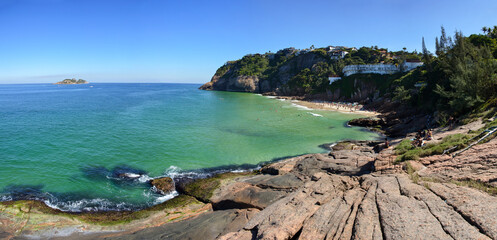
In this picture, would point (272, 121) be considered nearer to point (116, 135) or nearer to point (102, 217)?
point (116, 135)

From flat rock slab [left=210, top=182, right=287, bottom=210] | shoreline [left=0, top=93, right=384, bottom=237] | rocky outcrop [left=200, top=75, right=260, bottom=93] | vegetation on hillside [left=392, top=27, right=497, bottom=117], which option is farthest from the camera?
rocky outcrop [left=200, top=75, right=260, bottom=93]

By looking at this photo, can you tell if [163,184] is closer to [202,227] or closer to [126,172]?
[126,172]

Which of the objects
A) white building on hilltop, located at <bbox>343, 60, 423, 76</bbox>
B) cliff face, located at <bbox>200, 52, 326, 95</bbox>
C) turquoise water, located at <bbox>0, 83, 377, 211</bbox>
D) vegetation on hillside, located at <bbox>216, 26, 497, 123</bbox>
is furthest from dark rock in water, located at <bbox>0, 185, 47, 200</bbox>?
cliff face, located at <bbox>200, 52, 326, 95</bbox>

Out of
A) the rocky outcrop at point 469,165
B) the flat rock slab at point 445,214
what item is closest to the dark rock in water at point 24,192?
the flat rock slab at point 445,214

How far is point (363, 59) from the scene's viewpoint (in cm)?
10931

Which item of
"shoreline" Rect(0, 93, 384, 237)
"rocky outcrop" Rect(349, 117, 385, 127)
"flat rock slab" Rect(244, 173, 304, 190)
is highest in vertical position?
"rocky outcrop" Rect(349, 117, 385, 127)

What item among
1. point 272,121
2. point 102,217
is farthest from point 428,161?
point 272,121

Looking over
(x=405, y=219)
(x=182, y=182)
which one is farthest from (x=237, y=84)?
(x=405, y=219)

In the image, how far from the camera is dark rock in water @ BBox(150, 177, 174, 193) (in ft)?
66.5

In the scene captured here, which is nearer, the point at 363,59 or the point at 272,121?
the point at 272,121

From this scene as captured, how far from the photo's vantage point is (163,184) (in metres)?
20.7

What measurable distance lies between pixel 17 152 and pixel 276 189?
31.7 m

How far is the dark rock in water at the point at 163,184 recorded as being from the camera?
20.3 m

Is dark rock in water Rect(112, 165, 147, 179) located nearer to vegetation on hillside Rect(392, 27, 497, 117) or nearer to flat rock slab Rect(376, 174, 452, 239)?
flat rock slab Rect(376, 174, 452, 239)
